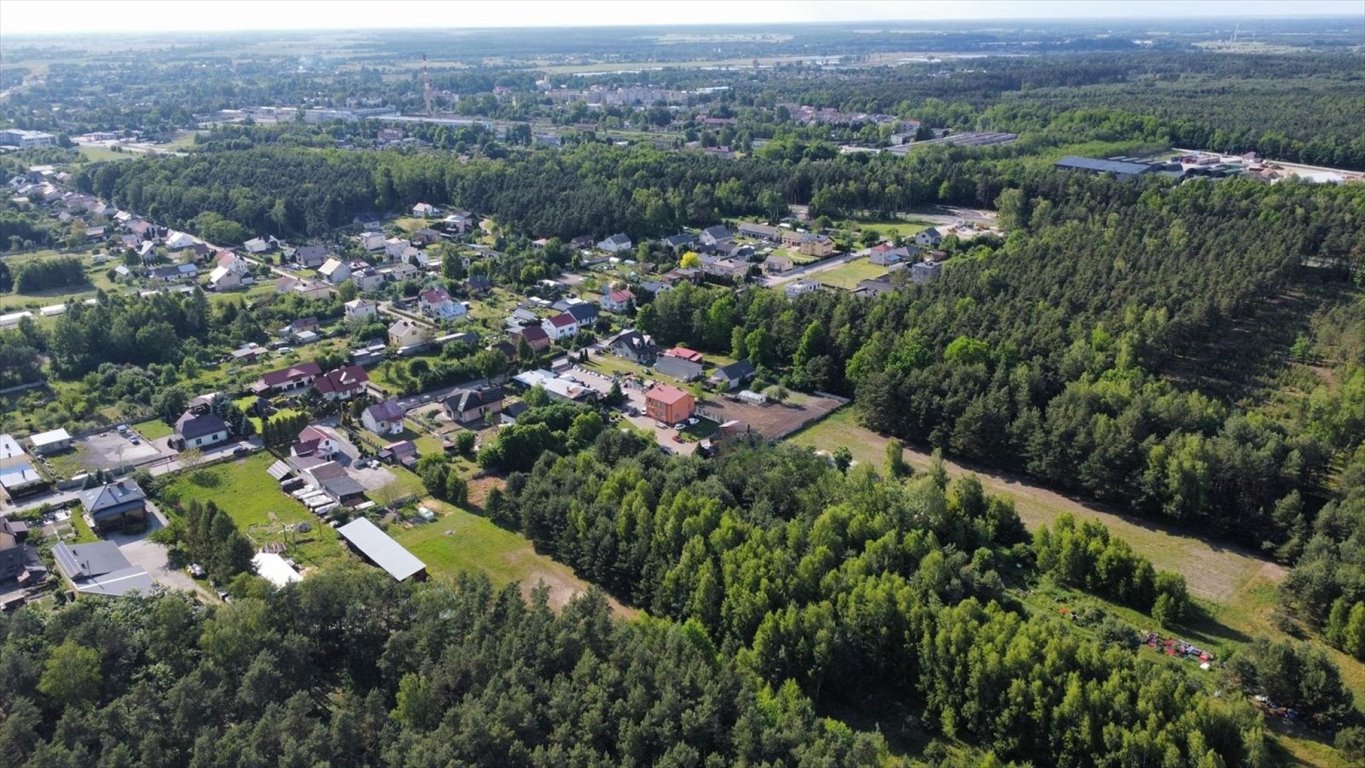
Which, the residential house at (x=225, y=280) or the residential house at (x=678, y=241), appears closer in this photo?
the residential house at (x=225, y=280)

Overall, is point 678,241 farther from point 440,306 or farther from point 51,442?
point 51,442

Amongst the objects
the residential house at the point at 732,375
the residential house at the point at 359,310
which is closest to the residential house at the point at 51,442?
the residential house at the point at 359,310

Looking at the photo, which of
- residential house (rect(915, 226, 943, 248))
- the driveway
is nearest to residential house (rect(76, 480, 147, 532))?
the driveway

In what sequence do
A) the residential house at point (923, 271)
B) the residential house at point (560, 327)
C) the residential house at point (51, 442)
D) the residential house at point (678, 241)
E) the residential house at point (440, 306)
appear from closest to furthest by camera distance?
the residential house at point (51, 442) < the residential house at point (560, 327) < the residential house at point (440, 306) < the residential house at point (923, 271) < the residential house at point (678, 241)

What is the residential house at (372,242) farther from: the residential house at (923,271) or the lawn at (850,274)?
the residential house at (923,271)

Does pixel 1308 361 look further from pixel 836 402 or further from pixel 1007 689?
pixel 1007 689

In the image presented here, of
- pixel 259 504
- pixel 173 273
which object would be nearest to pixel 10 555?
pixel 259 504

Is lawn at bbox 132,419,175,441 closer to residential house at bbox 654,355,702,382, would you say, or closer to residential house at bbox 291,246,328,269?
residential house at bbox 654,355,702,382

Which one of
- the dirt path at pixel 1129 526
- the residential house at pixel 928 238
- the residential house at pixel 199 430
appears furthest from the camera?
the residential house at pixel 928 238
